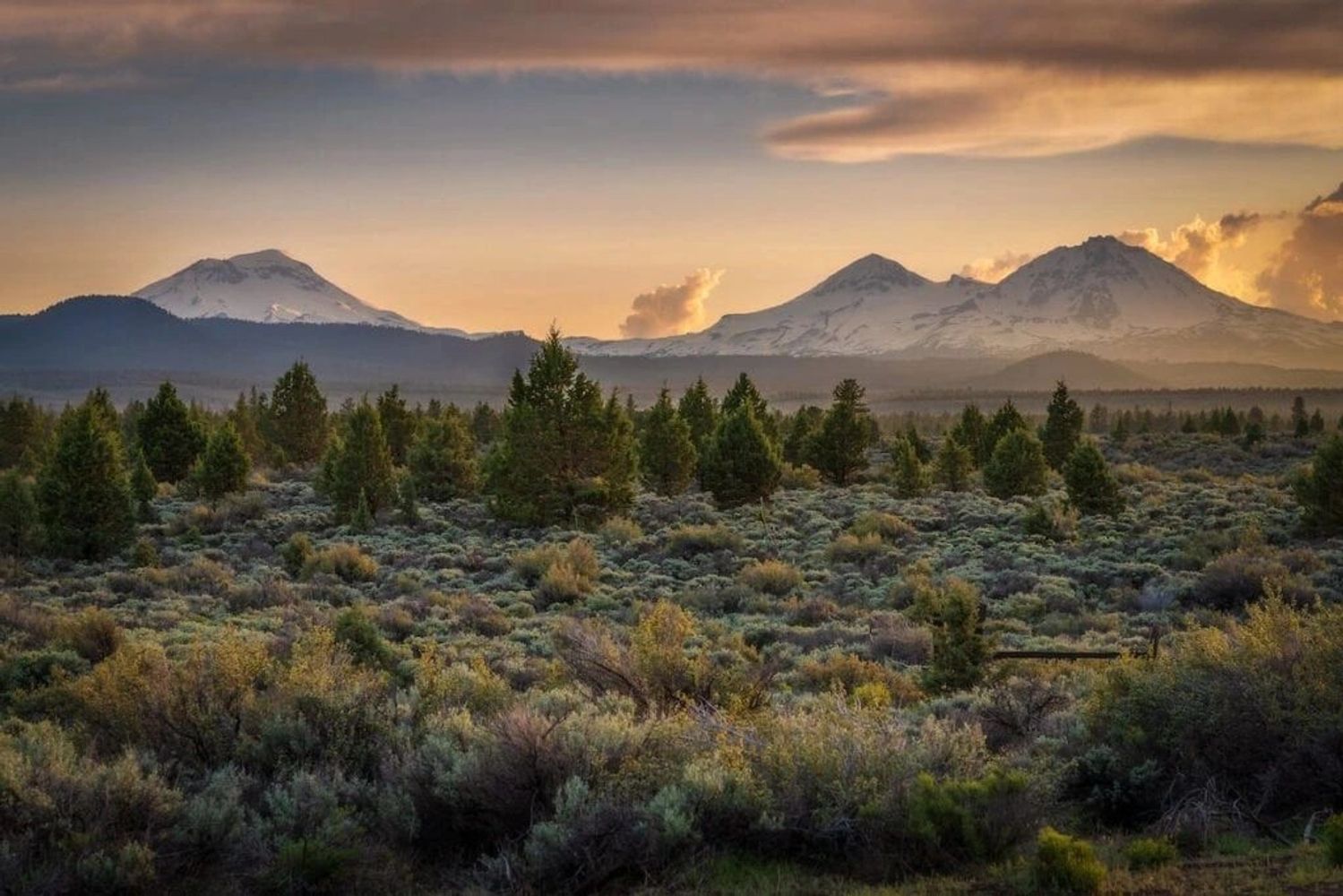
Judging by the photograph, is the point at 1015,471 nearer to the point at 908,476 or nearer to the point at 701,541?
the point at 908,476

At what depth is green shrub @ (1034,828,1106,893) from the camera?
257 inches

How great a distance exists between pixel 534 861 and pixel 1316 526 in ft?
96.5

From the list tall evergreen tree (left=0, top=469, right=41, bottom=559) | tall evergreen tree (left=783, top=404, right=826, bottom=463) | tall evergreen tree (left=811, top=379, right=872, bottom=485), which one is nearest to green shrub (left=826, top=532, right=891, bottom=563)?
tall evergreen tree (left=811, top=379, right=872, bottom=485)

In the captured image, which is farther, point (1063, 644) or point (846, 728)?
point (1063, 644)

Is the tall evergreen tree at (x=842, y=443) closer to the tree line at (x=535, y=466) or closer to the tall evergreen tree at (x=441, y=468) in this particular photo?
the tree line at (x=535, y=466)

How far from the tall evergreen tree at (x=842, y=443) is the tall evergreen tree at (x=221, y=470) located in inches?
995

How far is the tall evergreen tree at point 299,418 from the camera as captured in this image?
59.2 meters

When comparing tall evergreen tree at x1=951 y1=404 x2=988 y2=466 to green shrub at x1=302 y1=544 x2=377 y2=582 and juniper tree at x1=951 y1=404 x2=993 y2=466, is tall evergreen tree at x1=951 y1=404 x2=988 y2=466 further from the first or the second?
green shrub at x1=302 y1=544 x2=377 y2=582

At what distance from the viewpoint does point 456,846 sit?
7887 millimetres

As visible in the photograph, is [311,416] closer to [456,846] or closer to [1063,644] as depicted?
[1063,644]

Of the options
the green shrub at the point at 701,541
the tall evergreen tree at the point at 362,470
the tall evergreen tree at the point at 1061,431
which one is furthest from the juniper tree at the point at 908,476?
the tall evergreen tree at the point at 362,470

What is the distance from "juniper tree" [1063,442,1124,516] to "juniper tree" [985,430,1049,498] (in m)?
6.96

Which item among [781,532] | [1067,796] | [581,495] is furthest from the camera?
[581,495]

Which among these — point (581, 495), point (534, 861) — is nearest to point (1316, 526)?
point (581, 495)
